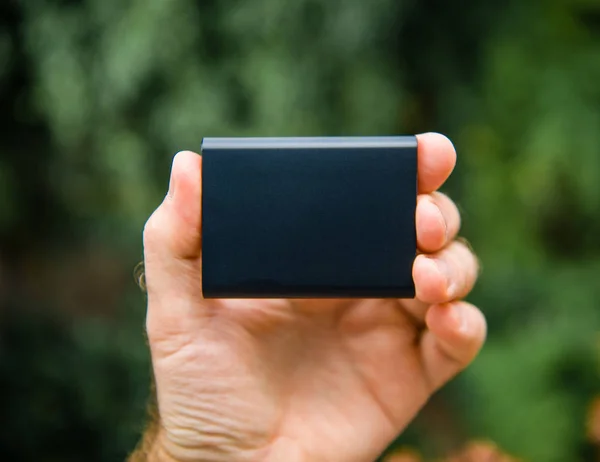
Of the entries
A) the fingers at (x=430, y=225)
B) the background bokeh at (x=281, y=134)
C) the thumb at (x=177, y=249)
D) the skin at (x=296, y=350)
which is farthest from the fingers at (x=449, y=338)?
the background bokeh at (x=281, y=134)

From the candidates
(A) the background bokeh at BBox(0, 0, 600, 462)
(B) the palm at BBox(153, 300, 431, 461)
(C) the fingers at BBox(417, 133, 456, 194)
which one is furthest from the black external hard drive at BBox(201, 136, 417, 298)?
(A) the background bokeh at BBox(0, 0, 600, 462)

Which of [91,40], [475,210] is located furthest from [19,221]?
[475,210]

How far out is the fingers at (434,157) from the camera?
103 cm

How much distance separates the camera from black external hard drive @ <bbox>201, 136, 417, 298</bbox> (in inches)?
40.1

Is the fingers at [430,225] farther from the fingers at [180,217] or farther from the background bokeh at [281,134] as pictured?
the background bokeh at [281,134]

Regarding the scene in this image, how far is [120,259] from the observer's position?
9.20 ft

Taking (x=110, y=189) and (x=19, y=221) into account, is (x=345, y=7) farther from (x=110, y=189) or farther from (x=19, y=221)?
(x=19, y=221)

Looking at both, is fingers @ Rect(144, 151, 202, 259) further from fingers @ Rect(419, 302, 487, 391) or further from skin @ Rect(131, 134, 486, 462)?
fingers @ Rect(419, 302, 487, 391)

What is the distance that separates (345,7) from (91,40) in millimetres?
830

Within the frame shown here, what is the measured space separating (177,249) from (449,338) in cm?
46

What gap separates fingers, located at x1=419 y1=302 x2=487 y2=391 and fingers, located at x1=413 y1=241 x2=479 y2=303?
0.05 m

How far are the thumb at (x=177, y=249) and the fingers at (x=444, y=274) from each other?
32 cm

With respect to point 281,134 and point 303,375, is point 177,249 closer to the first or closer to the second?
point 303,375

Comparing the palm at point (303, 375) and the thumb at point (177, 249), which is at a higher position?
the thumb at point (177, 249)
